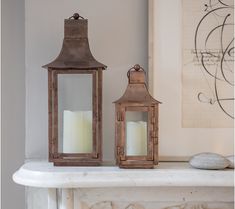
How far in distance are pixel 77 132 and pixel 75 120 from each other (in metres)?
0.03

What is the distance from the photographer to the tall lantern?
1.06m

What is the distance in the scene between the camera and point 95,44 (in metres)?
1.22

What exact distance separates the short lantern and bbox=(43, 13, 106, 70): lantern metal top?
125 millimetres

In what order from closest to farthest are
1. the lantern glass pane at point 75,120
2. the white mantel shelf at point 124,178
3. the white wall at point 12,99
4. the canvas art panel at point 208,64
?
the white mantel shelf at point 124,178, the lantern glass pane at point 75,120, the canvas art panel at point 208,64, the white wall at point 12,99

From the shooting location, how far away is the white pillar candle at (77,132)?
1.07m

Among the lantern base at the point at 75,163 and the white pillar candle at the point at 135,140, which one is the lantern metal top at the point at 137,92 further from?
the lantern base at the point at 75,163

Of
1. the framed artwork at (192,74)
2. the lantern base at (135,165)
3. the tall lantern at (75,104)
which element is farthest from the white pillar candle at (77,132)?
the framed artwork at (192,74)

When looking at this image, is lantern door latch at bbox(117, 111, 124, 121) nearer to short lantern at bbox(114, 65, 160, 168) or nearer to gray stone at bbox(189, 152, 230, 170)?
short lantern at bbox(114, 65, 160, 168)

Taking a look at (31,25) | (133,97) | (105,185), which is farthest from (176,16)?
(105,185)

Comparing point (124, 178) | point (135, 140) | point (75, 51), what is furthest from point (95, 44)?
point (124, 178)

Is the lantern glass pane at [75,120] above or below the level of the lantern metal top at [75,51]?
below

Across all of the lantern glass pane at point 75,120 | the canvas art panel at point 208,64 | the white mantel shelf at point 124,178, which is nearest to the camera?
the white mantel shelf at point 124,178

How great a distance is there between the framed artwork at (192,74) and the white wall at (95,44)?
0.22ft

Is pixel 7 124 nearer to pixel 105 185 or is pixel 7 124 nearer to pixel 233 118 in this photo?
pixel 105 185
